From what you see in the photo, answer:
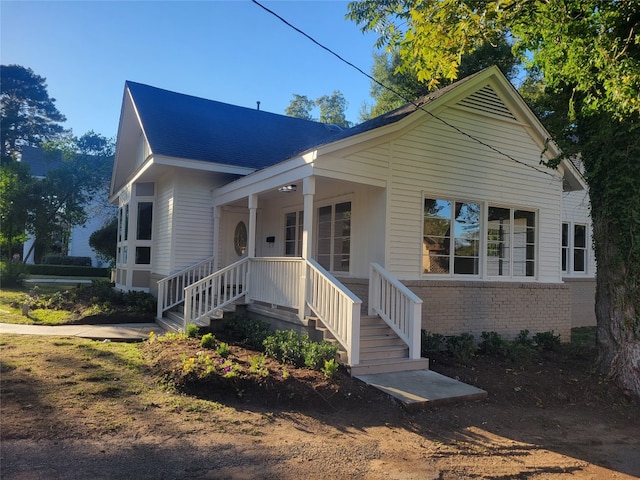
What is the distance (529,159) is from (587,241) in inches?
255

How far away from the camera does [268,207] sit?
12602 millimetres

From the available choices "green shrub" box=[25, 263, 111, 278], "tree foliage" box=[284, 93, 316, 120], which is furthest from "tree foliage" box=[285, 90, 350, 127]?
"green shrub" box=[25, 263, 111, 278]

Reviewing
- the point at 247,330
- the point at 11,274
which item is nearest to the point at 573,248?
the point at 247,330

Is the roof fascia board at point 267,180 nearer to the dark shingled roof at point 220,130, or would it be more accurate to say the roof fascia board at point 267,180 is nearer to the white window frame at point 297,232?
the dark shingled roof at point 220,130

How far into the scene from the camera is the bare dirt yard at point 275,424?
396cm

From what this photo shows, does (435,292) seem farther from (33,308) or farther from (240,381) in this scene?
(33,308)

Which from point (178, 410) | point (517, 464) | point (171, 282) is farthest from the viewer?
point (171, 282)

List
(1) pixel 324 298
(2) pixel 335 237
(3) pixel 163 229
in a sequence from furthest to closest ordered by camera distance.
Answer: (3) pixel 163 229, (2) pixel 335 237, (1) pixel 324 298

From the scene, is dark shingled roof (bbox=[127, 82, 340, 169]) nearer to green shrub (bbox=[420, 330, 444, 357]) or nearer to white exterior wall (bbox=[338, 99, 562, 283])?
white exterior wall (bbox=[338, 99, 562, 283])

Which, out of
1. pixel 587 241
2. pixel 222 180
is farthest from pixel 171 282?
pixel 587 241

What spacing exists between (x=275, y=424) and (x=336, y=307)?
239 cm

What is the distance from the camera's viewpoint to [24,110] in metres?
44.2

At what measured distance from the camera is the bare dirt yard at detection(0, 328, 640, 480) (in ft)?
13.0

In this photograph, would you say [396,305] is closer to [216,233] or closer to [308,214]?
[308,214]
